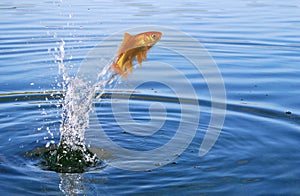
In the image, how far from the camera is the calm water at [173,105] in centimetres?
612

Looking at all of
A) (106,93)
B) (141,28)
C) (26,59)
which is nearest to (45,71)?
(26,59)

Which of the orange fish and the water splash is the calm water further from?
the orange fish

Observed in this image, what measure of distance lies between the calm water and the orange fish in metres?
1.22

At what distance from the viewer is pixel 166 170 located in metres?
6.45

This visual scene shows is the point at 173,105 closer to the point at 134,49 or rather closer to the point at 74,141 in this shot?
the point at 74,141

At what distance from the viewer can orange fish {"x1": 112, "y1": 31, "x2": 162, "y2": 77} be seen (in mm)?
6160

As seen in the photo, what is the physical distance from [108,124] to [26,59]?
490cm

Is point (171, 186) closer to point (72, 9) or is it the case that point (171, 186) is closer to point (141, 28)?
point (141, 28)

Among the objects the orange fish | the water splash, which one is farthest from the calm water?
the orange fish

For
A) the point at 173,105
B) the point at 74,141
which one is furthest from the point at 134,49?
the point at 173,105

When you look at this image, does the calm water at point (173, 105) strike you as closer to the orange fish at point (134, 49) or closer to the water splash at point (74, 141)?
the water splash at point (74, 141)

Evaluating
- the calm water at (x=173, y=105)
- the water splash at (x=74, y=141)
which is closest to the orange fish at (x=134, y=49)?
the water splash at (x=74, y=141)

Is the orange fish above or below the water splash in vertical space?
above

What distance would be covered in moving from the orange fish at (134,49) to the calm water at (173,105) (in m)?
1.22
